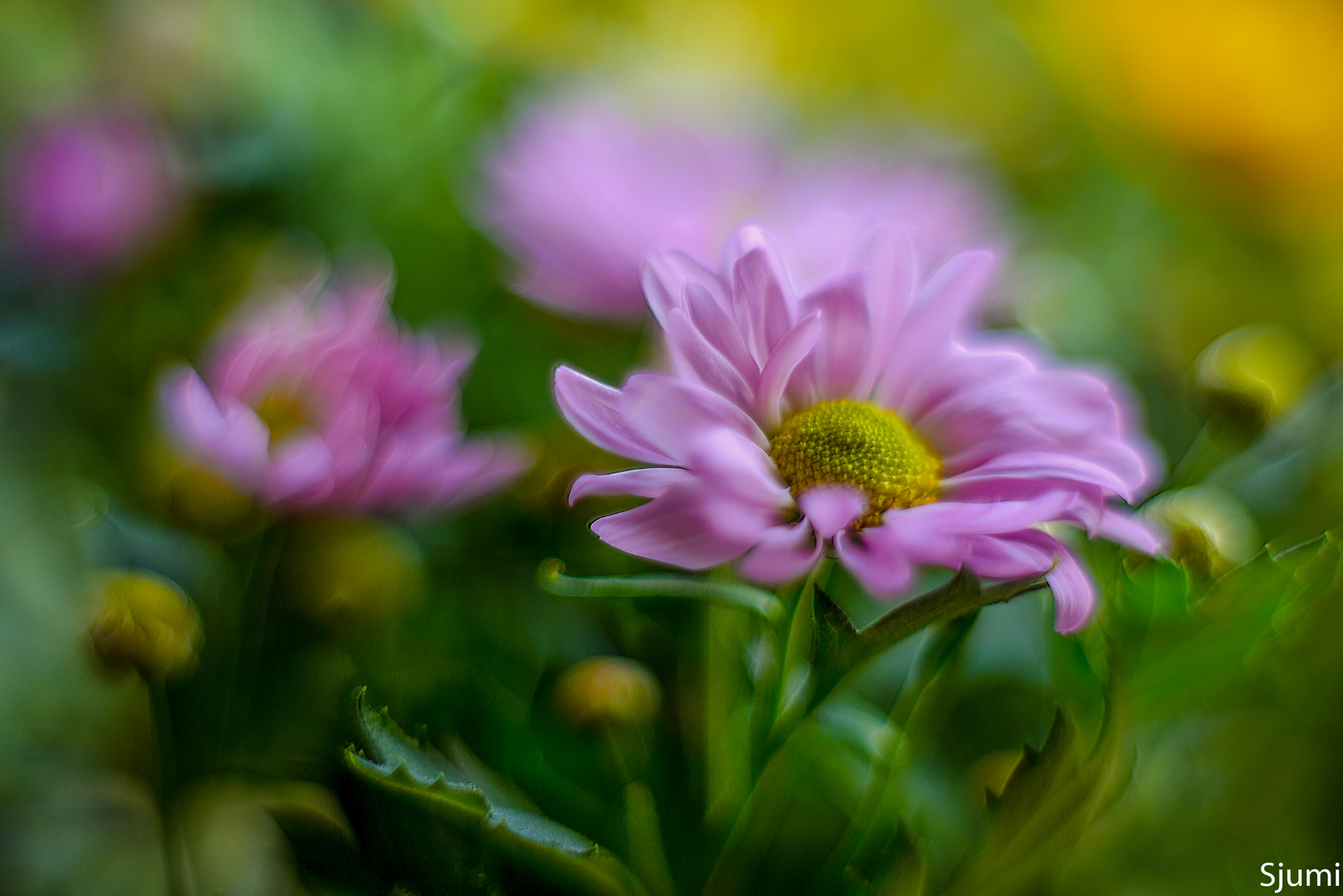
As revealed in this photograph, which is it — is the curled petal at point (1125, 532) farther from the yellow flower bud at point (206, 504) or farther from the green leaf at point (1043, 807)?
the yellow flower bud at point (206, 504)

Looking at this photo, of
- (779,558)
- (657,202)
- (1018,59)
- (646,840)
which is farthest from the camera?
(1018,59)

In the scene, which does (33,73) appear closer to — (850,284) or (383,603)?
(383,603)

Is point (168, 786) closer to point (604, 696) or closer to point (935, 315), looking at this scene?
point (604, 696)

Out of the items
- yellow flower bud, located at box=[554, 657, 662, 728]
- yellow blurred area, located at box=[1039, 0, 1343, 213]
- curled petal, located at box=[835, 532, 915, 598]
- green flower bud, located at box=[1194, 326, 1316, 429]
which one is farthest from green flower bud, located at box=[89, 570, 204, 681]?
yellow blurred area, located at box=[1039, 0, 1343, 213]

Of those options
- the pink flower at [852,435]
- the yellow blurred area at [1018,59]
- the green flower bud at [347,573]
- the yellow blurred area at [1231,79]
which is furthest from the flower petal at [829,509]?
the yellow blurred area at [1231,79]

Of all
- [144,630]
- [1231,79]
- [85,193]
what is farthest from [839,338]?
[1231,79]
